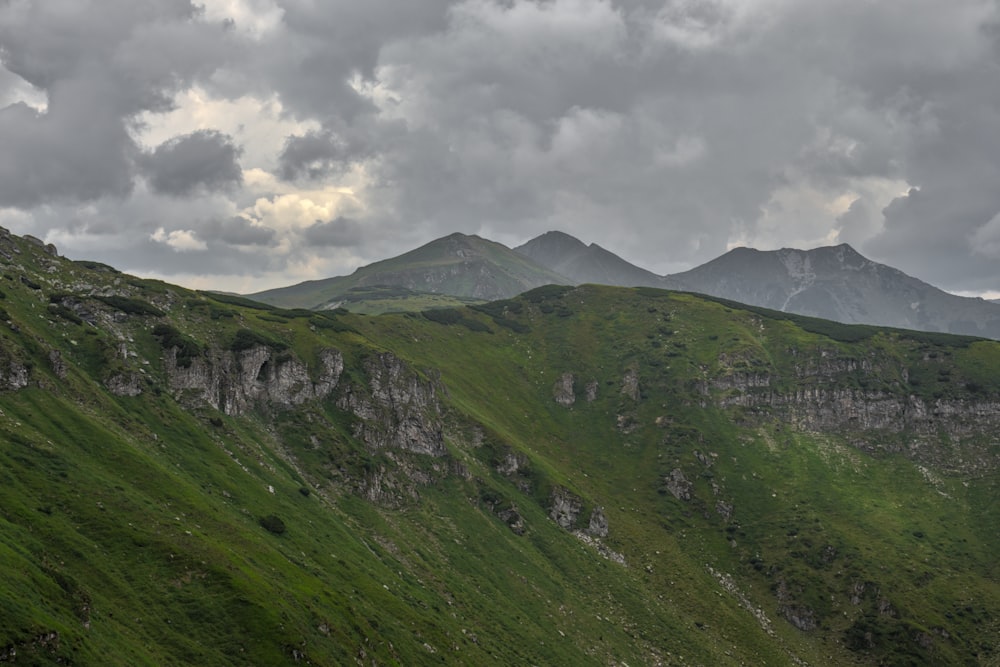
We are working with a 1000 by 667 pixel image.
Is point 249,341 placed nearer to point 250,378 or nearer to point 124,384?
point 250,378

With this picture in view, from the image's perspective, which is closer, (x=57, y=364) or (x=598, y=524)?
(x=57, y=364)

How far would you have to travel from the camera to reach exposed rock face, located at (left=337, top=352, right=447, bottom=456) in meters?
149

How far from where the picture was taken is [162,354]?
13100 centimetres

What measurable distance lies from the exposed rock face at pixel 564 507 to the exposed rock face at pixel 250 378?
62.2m

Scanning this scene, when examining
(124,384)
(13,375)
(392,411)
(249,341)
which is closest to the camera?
(13,375)

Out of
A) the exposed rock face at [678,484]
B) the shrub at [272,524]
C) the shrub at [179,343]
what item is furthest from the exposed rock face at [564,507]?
the shrub at [179,343]

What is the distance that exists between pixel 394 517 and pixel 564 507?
47.8 m

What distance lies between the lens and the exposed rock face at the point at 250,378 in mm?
129250

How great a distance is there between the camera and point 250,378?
467ft

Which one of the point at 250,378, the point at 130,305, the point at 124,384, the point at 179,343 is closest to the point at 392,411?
the point at 250,378

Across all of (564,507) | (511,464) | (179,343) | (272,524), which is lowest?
(564,507)

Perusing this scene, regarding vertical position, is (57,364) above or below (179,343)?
below

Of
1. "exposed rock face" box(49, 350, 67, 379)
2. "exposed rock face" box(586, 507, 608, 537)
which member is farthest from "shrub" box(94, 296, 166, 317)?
"exposed rock face" box(586, 507, 608, 537)

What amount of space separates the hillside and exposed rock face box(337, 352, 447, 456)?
61 centimetres
